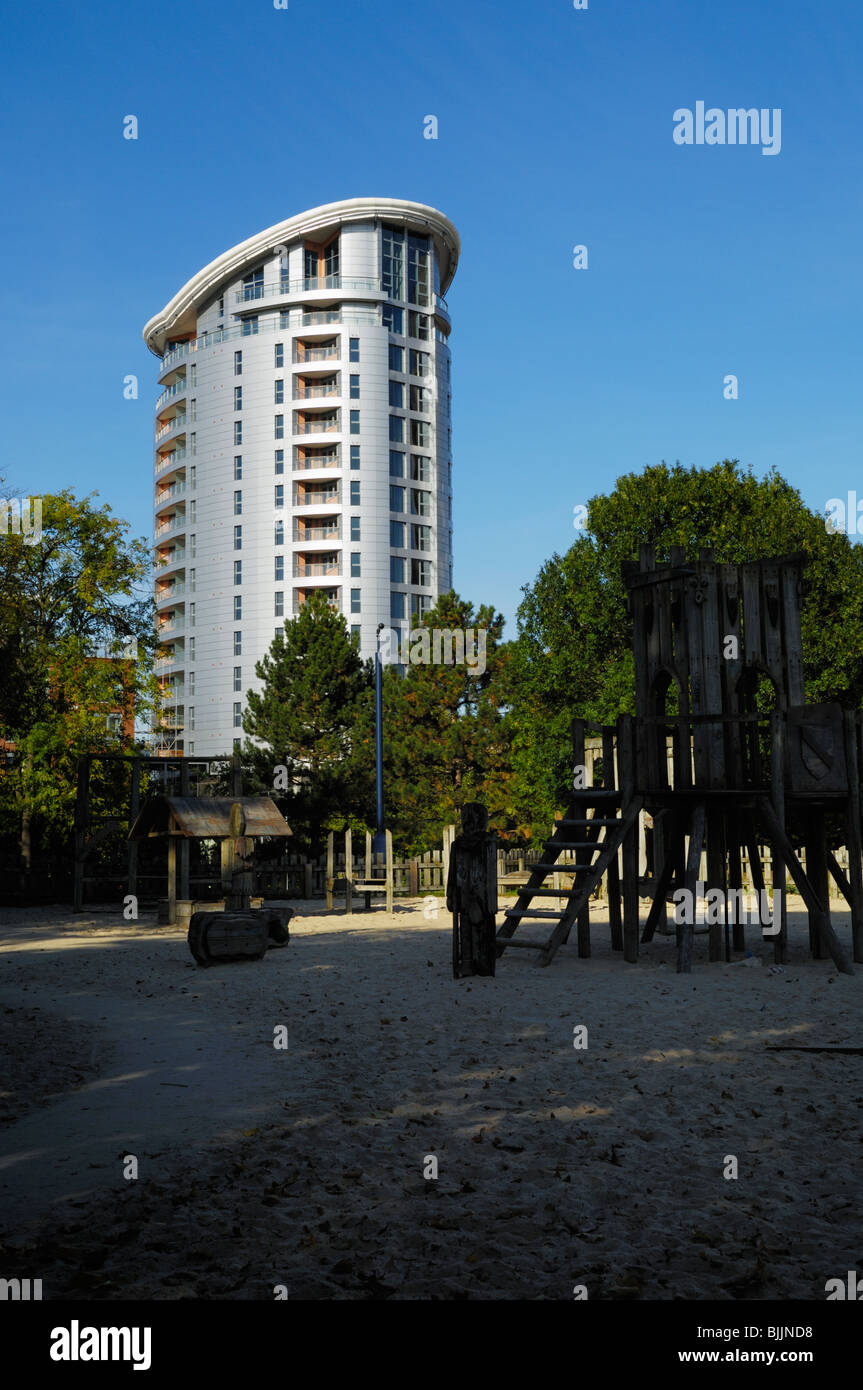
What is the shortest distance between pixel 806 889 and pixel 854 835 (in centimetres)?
114

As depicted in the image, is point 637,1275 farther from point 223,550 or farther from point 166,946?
point 223,550

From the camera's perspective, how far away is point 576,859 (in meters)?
17.4

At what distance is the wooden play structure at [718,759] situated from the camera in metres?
16.2

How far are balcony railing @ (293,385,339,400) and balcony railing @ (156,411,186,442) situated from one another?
415 inches

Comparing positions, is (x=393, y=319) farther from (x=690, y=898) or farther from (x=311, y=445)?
(x=690, y=898)

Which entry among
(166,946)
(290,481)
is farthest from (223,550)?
(166,946)

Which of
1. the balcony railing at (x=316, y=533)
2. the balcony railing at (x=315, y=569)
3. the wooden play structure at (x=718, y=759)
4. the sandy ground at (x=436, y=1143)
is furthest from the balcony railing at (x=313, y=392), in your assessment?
the sandy ground at (x=436, y=1143)

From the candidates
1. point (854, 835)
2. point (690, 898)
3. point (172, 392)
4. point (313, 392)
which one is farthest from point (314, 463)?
point (690, 898)

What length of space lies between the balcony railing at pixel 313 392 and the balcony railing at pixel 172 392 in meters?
10.4

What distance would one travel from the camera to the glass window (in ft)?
276

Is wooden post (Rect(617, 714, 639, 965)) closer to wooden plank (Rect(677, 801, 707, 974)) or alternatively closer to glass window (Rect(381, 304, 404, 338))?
wooden plank (Rect(677, 801, 707, 974))

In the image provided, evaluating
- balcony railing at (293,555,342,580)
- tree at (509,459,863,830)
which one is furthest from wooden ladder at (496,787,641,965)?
balcony railing at (293,555,342,580)

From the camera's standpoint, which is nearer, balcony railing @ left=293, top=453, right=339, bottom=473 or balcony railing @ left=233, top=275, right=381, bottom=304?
balcony railing @ left=293, top=453, right=339, bottom=473

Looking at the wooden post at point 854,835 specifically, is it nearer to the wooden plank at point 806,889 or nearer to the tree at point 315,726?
the wooden plank at point 806,889
